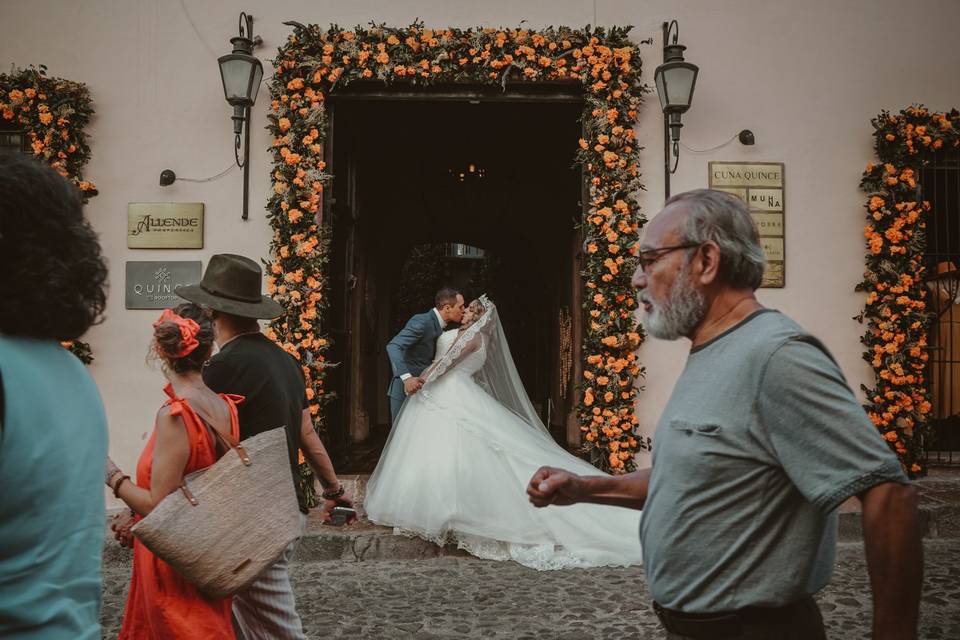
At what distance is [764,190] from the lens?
23.6 feet

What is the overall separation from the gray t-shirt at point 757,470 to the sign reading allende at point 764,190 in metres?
5.92

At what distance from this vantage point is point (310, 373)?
6.84m

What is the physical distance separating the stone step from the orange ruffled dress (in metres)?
3.38

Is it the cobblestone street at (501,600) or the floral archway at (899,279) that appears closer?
the cobblestone street at (501,600)

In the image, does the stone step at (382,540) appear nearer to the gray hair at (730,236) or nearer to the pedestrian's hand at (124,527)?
the pedestrian's hand at (124,527)

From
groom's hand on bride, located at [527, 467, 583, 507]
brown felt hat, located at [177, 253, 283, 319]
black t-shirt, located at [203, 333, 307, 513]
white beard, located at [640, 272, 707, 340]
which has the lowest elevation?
groom's hand on bride, located at [527, 467, 583, 507]

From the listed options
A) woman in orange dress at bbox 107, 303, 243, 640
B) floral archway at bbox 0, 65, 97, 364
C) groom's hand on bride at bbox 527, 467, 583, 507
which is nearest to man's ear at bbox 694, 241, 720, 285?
groom's hand on bride at bbox 527, 467, 583, 507

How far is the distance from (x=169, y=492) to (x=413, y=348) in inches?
205

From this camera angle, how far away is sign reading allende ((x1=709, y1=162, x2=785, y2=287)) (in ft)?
23.5

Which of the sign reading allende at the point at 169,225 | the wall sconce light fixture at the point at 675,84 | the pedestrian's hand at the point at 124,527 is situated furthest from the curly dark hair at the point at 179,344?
the wall sconce light fixture at the point at 675,84

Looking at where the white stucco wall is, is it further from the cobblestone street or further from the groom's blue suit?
the cobblestone street

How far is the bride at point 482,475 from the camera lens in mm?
5789

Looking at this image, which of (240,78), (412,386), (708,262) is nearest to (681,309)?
(708,262)

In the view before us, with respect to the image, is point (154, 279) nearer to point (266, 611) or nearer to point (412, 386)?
point (412, 386)
